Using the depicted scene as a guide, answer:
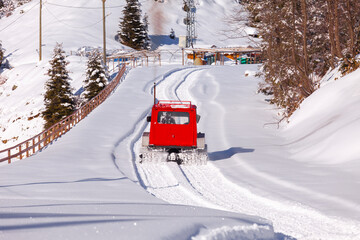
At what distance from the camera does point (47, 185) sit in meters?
12.1

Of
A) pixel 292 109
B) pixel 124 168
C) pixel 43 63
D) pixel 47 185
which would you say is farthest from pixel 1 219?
pixel 43 63

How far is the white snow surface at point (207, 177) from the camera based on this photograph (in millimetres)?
6570

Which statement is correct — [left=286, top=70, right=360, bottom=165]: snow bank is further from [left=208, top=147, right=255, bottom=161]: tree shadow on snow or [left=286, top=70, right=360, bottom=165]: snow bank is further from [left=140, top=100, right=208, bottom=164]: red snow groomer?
[left=140, top=100, right=208, bottom=164]: red snow groomer

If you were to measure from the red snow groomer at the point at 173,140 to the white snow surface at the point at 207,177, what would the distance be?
0.43 metres

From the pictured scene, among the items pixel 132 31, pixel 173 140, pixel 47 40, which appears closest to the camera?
pixel 173 140

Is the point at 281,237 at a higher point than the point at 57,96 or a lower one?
lower

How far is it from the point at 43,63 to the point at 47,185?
203 feet

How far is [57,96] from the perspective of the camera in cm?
4834

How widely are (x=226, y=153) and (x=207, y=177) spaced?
532 cm

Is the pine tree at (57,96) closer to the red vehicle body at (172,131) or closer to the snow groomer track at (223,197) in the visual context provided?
the snow groomer track at (223,197)

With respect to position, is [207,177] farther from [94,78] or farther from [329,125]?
[94,78]

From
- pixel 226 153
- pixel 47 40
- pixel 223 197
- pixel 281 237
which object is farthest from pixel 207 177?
pixel 47 40

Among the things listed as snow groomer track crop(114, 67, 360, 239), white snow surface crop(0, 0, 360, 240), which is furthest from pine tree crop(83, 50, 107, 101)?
snow groomer track crop(114, 67, 360, 239)

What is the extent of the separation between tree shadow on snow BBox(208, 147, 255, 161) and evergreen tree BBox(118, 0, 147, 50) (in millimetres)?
67610
